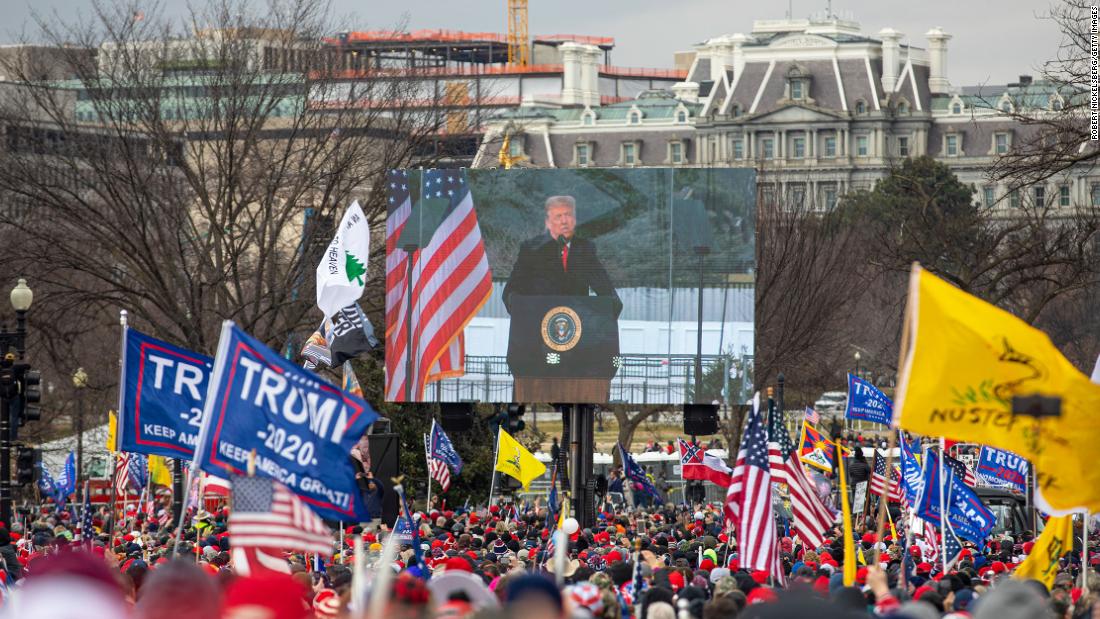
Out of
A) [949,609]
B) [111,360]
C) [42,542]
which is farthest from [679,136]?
[949,609]

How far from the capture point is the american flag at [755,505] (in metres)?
16.0

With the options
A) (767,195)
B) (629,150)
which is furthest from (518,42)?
(767,195)

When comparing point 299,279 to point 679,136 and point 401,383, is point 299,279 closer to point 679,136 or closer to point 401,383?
point 401,383

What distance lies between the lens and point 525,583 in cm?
845

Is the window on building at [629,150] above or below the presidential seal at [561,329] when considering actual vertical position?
below

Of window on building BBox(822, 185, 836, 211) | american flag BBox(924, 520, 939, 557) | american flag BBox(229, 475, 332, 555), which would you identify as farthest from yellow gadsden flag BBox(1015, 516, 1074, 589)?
window on building BBox(822, 185, 836, 211)

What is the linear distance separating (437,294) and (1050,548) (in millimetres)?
19776

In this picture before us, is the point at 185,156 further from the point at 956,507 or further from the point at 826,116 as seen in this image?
the point at 826,116

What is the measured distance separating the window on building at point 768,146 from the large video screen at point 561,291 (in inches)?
4916

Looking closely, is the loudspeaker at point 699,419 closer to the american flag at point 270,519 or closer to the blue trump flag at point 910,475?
the blue trump flag at point 910,475

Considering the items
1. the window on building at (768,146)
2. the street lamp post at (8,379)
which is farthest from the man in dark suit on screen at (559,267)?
the window on building at (768,146)

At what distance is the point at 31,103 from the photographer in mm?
42125

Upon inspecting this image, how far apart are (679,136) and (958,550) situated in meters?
147

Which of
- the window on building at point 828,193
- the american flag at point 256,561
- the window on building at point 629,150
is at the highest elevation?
the american flag at point 256,561
